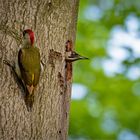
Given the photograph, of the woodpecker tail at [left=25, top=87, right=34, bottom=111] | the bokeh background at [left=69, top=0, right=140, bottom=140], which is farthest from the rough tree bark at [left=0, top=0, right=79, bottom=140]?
the bokeh background at [left=69, top=0, right=140, bottom=140]

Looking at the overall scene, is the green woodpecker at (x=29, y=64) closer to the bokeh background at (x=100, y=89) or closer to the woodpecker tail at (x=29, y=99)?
the woodpecker tail at (x=29, y=99)

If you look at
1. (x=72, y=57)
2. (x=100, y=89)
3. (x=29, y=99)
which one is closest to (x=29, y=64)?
(x=29, y=99)

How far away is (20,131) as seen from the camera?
3.14 m

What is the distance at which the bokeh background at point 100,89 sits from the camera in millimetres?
9070

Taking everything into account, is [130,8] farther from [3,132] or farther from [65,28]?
Result: [3,132]

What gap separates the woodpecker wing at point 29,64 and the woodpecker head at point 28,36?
0.14ft

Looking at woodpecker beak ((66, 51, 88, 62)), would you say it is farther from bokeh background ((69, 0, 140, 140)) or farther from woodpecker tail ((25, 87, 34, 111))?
bokeh background ((69, 0, 140, 140))

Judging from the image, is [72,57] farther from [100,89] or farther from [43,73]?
[100,89]

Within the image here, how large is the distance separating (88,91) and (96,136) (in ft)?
2.68

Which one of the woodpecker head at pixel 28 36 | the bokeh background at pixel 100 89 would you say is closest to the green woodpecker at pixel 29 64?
the woodpecker head at pixel 28 36

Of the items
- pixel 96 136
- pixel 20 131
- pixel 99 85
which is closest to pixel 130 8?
pixel 99 85

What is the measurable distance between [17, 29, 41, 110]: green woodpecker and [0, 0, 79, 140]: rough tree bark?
1.7 inches

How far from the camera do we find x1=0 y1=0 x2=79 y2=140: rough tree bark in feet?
10.3

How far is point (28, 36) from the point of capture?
322 centimetres
